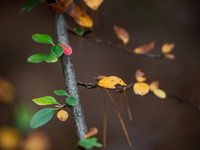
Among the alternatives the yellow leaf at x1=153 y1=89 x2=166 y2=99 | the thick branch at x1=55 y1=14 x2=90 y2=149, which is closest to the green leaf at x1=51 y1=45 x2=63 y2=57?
the thick branch at x1=55 y1=14 x2=90 y2=149

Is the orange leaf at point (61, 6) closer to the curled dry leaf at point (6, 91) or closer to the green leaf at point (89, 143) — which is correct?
the green leaf at point (89, 143)

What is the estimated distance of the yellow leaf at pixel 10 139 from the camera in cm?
70

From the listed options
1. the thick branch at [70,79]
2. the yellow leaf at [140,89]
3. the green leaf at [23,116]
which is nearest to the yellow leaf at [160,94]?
the yellow leaf at [140,89]

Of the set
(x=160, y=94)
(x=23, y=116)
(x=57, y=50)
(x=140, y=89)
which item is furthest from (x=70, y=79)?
(x=23, y=116)

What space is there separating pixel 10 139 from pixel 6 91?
0.22m

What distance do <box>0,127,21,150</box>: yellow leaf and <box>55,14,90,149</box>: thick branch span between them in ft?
1.77

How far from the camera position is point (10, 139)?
2.33 feet

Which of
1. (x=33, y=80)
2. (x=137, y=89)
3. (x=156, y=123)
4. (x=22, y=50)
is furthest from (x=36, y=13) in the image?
(x=156, y=123)

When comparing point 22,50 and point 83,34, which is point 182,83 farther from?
point 22,50

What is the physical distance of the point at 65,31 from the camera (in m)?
0.42

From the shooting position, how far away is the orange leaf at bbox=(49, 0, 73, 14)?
1.24 feet

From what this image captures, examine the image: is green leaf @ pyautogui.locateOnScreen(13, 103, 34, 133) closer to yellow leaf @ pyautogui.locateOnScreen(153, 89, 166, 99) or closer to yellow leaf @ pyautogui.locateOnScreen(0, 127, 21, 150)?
yellow leaf @ pyautogui.locateOnScreen(0, 127, 21, 150)

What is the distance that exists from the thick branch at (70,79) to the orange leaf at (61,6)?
0.03 m

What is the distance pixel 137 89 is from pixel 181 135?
607 mm
